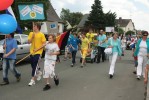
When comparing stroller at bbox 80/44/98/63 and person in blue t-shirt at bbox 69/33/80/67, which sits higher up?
person in blue t-shirt at bbox 69/33/80/67

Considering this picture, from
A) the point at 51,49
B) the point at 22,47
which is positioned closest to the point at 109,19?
the point at 22,47

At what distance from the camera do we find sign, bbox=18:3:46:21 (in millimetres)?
11016

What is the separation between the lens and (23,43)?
1733cm

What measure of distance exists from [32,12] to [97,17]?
71.3 m

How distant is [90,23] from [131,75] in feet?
227

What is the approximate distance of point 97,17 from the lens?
81.8 m

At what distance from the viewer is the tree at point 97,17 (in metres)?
81.6

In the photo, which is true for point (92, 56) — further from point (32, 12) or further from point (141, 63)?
point (32, 12)

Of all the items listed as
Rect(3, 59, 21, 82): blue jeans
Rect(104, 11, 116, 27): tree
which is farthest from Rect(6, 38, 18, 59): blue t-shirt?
Rect(104, 11, 116, 27): tree

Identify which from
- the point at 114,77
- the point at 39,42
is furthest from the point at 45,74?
the point at 114,77

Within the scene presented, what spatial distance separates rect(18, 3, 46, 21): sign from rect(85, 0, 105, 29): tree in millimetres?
69883

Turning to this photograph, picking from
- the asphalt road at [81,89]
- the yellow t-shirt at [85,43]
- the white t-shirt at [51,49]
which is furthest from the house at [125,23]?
the white t-shirt at [51,49]

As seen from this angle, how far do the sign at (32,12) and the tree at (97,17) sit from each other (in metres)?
69.9

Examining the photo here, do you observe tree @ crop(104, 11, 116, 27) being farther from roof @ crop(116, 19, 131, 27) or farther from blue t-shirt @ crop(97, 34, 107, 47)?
blue t-shirt @ crop(97, 34, 107, 47)
